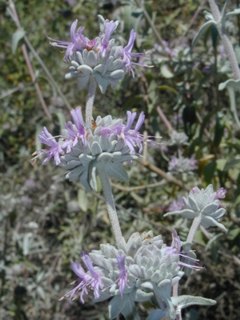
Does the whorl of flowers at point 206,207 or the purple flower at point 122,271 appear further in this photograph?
the whorl of flowers at point 206,207

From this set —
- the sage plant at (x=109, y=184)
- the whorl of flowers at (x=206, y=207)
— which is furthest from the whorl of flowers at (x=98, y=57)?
the whorl of flowers at (x=206, y=207)

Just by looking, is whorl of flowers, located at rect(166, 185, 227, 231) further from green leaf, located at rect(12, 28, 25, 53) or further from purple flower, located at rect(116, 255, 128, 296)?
green leaf, located at rect(12, 28, 25, 53)

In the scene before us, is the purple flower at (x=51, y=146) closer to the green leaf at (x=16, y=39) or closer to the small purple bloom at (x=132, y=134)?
the small purple bloom at (x=132, y=134)

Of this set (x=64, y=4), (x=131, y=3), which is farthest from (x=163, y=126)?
(x=64, y=4)

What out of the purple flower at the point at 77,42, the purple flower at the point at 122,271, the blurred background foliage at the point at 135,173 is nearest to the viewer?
the purple flower at the point at 122,271

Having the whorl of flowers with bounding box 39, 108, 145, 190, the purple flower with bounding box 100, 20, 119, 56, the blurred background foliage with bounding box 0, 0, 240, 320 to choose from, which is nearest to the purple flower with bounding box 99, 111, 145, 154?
the whorl of flowers with bounding box 39, 108, 145, 190

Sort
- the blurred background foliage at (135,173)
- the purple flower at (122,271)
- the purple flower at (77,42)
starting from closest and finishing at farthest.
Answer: the purple flower at (122,271) < the purple flower at (77,42) < the blurred background foliage at (135,173)

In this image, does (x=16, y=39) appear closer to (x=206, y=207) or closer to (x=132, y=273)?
(x=206, y=207)

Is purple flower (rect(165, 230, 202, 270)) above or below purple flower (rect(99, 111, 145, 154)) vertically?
below
